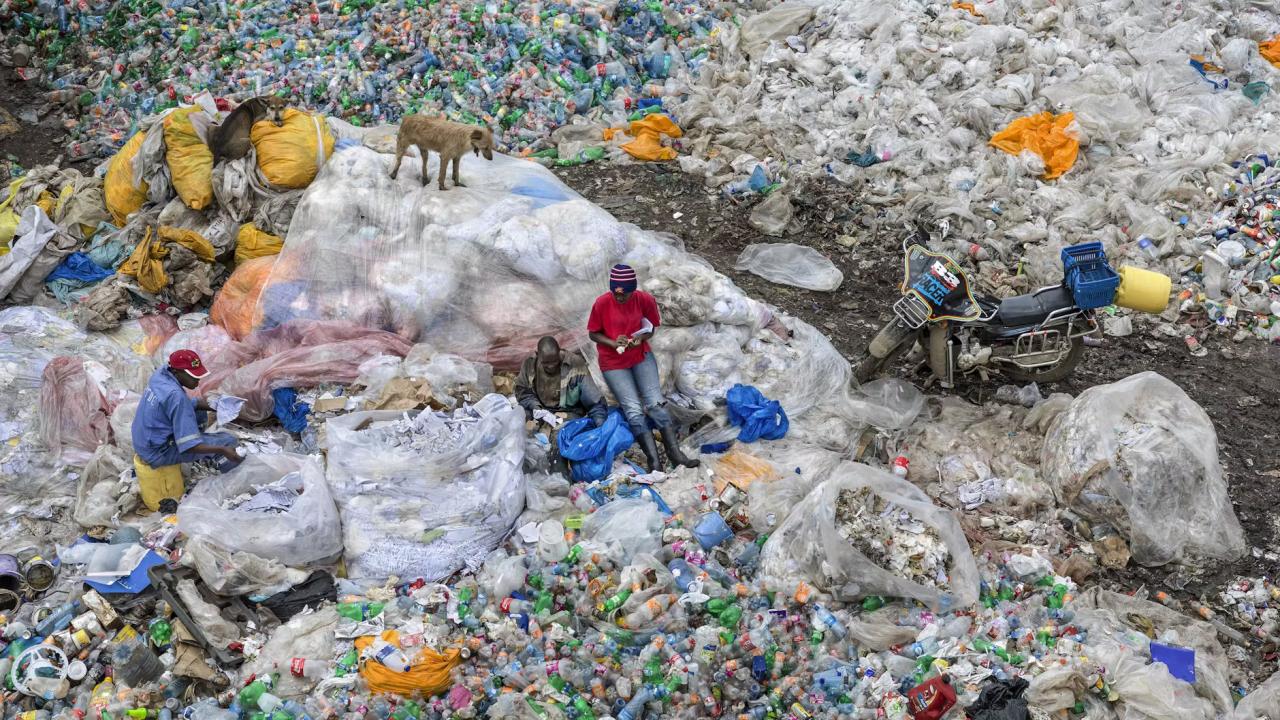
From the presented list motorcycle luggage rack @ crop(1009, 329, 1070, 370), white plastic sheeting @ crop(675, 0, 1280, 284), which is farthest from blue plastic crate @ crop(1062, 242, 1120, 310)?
white plastic sheeting @ crop(675, 0, 1280, 284)

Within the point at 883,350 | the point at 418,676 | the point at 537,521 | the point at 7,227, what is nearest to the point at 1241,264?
the point at 883,350

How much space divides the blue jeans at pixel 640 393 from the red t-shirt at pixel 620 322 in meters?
0.04

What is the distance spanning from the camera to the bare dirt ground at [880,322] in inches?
214

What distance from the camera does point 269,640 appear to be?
4730mm

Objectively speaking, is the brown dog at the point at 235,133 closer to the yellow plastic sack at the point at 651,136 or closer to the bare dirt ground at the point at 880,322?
the bare dirt ground at the point at 880,322

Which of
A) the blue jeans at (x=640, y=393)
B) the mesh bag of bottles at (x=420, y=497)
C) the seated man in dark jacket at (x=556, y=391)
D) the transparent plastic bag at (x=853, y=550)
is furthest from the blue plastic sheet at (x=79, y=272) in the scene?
the transparent plastic bag at (x=853, y=550)

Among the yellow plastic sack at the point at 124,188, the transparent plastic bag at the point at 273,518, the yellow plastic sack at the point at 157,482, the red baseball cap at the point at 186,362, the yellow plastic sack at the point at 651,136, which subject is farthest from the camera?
the yellow plastic sack at the point at 651,136

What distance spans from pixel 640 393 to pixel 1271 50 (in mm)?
6658

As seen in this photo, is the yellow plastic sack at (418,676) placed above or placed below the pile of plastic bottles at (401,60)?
below

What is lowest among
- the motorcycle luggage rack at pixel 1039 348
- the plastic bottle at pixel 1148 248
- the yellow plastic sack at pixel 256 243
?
the plastic bottle at pixel 1148 248

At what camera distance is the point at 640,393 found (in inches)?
234

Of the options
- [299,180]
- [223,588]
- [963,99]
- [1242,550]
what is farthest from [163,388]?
[963,99]

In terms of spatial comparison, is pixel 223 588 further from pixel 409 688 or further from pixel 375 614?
pixel 409 688

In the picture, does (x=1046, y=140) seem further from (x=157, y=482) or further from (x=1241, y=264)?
(x=157, y=482)
